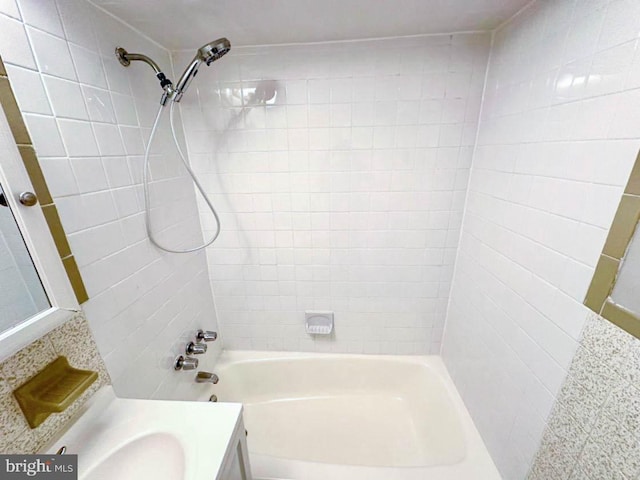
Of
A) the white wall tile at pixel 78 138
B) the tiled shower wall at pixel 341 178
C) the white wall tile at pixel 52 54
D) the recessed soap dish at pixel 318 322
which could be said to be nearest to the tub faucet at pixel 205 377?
the tiled shower wall at pixel 341 178

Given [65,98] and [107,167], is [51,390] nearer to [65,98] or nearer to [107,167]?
[107,167]

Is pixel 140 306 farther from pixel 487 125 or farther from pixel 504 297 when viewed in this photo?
pixel 487 125

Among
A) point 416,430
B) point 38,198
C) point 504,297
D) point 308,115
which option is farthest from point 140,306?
point 416,430

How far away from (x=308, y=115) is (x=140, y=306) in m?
1.09

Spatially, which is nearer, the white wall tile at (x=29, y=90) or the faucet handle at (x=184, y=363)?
the white wall tile at (x=29, y=90)

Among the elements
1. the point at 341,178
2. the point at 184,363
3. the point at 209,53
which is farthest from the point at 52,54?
the point at 184,363

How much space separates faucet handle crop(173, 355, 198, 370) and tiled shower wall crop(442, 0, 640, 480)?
1.34 meters

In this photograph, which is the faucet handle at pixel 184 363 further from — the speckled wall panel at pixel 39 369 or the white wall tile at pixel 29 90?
the white wall tile at pixel 29 90

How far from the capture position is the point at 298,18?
36.5 inches

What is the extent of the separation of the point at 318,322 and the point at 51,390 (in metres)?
1.16

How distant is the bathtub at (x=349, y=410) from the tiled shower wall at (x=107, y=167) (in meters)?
0.55

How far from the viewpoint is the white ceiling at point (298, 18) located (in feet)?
2.76

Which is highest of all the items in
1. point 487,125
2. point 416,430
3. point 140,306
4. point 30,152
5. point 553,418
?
point 487,125

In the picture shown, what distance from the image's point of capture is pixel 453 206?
129 centimetres
